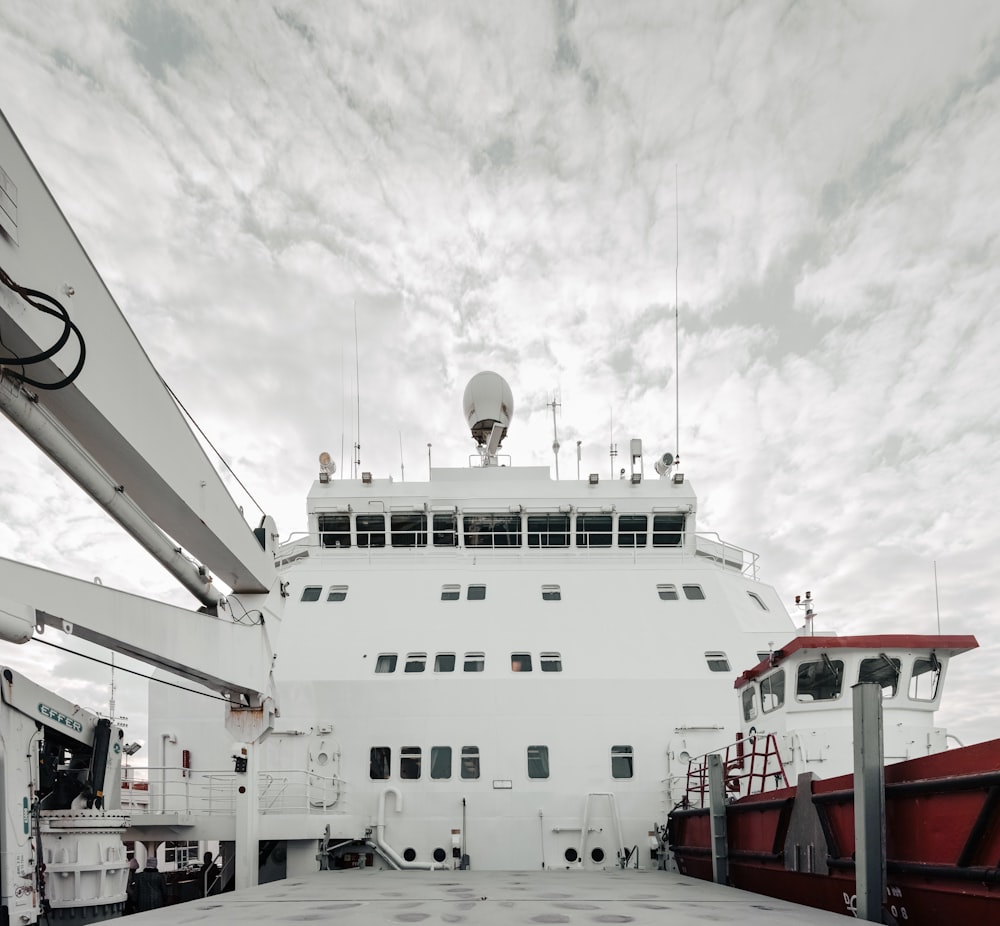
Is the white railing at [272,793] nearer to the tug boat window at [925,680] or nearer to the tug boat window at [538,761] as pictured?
the tug boat window at [538,761]

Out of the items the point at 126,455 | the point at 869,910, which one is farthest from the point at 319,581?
the point at 869,910

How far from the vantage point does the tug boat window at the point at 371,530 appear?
20.0m

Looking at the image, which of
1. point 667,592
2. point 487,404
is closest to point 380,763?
point 667,592

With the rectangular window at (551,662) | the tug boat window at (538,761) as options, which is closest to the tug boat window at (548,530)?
the rectangular window at (551,662)

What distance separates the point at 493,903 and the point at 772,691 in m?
5.25

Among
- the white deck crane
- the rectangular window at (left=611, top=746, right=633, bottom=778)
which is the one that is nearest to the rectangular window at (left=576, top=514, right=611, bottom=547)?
the rectangular window at (left=611, top=746, right=633, bottom=778)

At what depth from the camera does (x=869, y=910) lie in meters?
7.19

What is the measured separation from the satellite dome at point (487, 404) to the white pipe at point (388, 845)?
1069cm

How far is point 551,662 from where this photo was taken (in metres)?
15.7

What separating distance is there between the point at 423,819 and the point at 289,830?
7.32 ft

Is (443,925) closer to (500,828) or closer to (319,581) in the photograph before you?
(500,828)

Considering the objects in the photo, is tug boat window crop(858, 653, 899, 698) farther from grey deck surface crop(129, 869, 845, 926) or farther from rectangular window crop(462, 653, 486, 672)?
rectangular window crop(462, 653, 486, 672)

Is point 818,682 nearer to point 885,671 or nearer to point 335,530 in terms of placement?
point 885,671

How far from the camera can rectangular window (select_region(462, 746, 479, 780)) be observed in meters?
14.4
